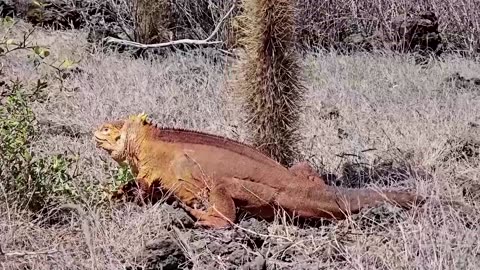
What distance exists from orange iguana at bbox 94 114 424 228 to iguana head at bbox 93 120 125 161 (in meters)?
0.04

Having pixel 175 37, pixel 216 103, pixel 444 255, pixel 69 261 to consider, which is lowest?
pixel 175 37

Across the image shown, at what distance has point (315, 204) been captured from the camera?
11.9ft

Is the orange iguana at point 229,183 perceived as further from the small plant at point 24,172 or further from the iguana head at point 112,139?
the small plant at point 24,172

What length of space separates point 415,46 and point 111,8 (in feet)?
11.9

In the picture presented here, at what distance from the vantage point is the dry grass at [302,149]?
10.3 ft

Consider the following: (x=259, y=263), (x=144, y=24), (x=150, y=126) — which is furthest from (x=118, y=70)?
(x=259, y=263)

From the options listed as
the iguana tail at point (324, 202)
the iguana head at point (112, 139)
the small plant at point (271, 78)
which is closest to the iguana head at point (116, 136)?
the iguana head at point (112, 139)

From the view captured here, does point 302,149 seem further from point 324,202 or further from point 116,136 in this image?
point 116,136

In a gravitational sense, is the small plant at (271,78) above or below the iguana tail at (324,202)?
above

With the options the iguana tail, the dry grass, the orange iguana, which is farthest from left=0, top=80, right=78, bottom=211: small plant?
the iguana tail

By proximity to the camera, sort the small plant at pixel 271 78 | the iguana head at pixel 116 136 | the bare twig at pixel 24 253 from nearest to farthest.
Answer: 1. the bare twig at pixel 24 253
2. the iguana head at pixel 116 136
3. the small plant at pixel 271 78

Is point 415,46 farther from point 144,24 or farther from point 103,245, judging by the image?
point 103,245

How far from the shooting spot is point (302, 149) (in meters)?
4.72

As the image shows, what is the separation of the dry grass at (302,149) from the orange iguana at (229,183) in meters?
0.09
